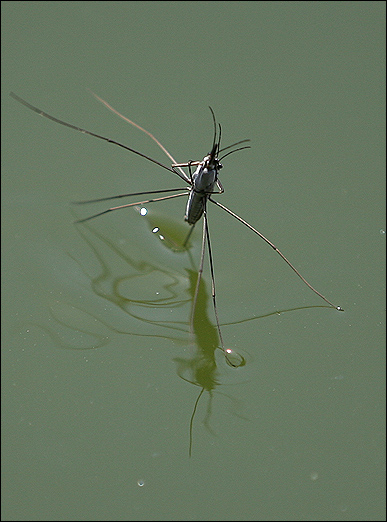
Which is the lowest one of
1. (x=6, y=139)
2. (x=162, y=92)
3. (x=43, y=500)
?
(x=43, y=500)

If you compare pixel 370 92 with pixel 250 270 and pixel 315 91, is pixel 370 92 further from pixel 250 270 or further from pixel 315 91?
pixel 250 270

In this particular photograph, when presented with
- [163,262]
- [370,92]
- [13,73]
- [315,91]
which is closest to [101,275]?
[163,262]

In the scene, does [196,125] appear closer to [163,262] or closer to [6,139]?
[163,262]

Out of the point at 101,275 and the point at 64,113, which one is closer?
the point at 101,275

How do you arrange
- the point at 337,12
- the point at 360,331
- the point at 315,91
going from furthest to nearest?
the point at 337,12 < the point at 315,91 < the point at 360,331

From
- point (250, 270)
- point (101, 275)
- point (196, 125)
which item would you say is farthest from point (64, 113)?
point (250, 270)

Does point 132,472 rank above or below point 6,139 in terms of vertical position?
below

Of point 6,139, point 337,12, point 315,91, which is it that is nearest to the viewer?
point 6,139
